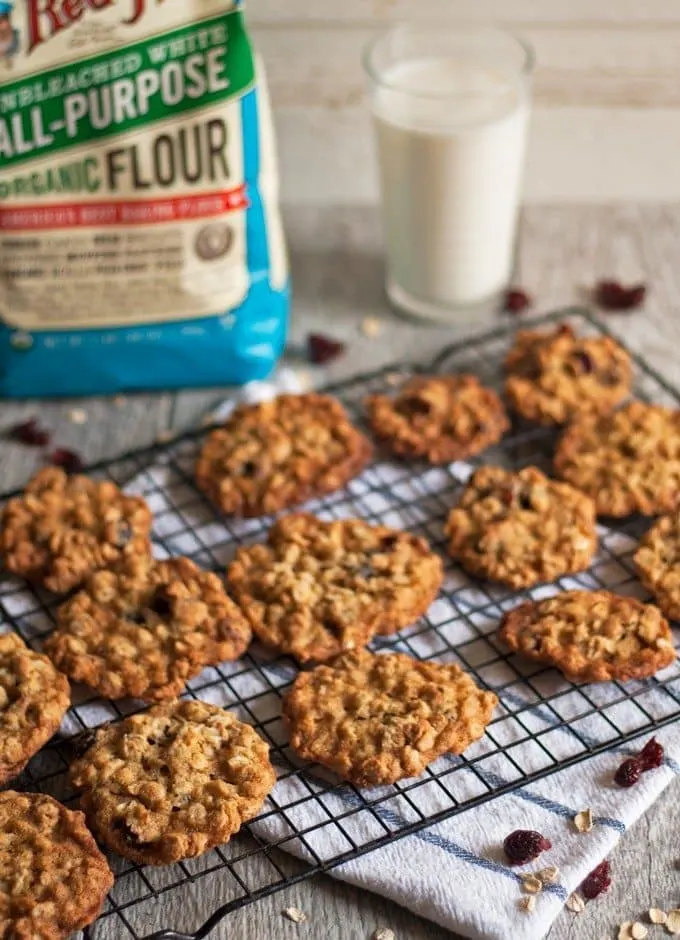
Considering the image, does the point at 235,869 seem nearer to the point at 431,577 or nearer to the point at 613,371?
the point at 431,577

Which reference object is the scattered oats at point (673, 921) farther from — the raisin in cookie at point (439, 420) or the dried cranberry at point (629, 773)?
the raisin in cookie at point (439, 420)

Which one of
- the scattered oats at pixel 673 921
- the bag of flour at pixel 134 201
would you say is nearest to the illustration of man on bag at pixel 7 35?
the bag of flour at pixel 134 201

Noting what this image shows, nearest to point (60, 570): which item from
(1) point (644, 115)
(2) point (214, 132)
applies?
(2) point (214, 132)

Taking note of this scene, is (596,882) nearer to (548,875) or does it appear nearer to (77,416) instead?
(548,875)

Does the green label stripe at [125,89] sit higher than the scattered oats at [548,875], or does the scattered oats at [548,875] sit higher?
the green label stripe at [125,89]

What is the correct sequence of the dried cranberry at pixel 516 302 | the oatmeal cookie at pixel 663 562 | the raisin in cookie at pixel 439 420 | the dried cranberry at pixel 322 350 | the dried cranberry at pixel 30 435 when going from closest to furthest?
the oatmeal cookie at pixel 663 562, the raisin in cookie at pixel 439 420, the dried cranberry at pixel 30 435, the dried cranberry at pixel 322 350, the dried cranberry at pixel 516 302

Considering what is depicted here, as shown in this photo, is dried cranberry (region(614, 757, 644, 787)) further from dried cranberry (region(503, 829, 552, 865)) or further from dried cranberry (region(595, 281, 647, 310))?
dried cranberry (region(595, 281, 647, 310))
